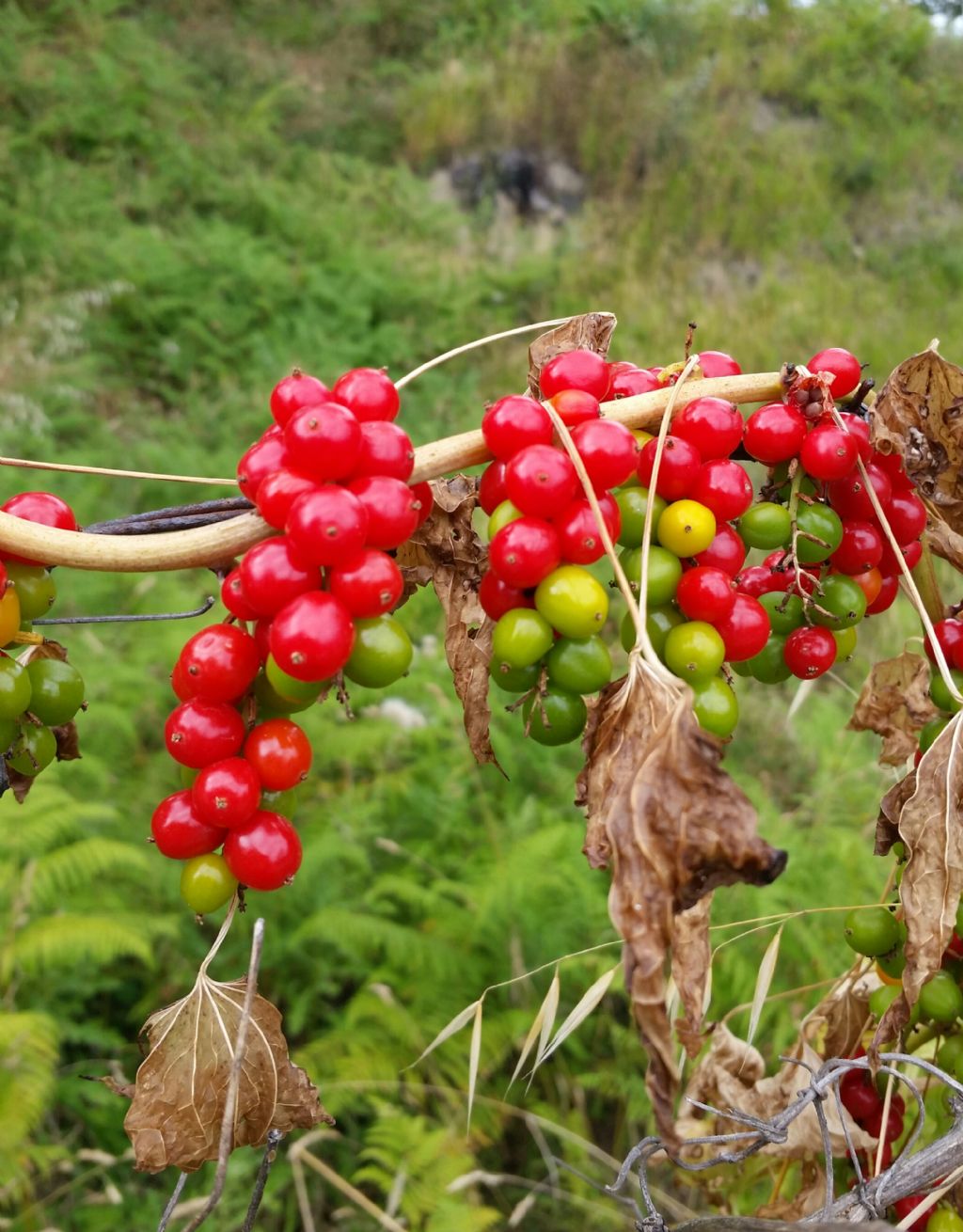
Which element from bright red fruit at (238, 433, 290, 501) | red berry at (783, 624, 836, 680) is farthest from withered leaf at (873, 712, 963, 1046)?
bright red fruit at (238, 433, 290, 501)

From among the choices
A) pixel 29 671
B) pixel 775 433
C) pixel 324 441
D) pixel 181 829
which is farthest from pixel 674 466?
pixel 29 671

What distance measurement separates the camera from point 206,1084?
3.74 feet

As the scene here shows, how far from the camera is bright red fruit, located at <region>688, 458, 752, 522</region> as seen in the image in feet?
3.75

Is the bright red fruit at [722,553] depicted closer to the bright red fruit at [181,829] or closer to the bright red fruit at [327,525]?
the bright red fruit at [327,525]

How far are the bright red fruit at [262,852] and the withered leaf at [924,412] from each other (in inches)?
34.2

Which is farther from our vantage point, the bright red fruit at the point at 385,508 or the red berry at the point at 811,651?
the red berry at the point at 811,651

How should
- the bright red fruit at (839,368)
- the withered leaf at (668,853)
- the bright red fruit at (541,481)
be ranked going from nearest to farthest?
the withered leaf at (668,853), the bright red fruit at (541,481), the bright red fruit at (839,368)

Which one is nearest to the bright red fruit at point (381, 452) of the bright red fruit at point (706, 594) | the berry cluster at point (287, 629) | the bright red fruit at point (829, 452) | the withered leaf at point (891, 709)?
the berry cluster at point (287, 629)

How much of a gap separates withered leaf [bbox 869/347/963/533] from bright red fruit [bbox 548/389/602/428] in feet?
1.27

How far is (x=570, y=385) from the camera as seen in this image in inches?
46.5

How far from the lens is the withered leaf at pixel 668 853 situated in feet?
2.93

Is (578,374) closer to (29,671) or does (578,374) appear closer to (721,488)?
(721,488)

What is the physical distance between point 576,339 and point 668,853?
78cm

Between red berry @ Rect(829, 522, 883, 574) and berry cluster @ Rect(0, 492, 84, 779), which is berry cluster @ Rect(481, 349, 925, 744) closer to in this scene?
red berry @ Rect(829, 522, 883, 574)
